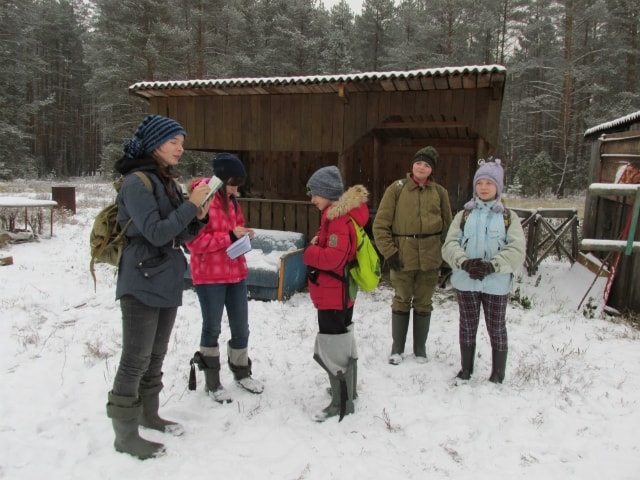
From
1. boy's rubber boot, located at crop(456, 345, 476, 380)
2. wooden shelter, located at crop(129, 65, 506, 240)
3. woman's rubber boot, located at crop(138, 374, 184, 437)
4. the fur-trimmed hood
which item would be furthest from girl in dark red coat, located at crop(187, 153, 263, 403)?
wooden shelter, located at crop(129, 65, 506, 240)

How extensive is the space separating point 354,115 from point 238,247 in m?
4.74

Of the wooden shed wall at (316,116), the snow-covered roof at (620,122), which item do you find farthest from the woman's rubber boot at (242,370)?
the snow-covered roof at (620,122)

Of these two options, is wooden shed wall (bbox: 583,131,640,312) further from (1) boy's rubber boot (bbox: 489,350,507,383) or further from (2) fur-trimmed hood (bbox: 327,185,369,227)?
(2) fur-trimmed hood (bbox: 327,185,369,227)

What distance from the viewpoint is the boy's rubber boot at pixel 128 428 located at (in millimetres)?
2441

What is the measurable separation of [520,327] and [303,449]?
12.1 feet

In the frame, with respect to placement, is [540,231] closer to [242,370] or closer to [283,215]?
[283,215]

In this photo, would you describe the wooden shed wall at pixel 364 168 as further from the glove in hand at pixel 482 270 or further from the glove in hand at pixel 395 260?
the glove in hand at pixel 482 270

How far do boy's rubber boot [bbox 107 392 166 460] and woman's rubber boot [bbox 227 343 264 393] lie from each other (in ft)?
3.13

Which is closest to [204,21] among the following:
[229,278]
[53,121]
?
[53,121]

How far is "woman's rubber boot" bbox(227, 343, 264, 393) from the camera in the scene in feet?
11.3

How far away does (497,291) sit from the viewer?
3504 millimetres

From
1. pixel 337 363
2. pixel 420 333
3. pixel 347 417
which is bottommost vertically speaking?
pixel 347 417

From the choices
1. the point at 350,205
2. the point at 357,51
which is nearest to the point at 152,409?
the point at 350,205

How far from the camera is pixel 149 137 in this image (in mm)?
2414
